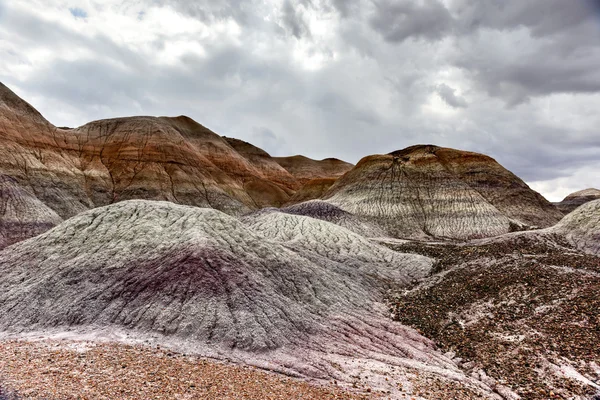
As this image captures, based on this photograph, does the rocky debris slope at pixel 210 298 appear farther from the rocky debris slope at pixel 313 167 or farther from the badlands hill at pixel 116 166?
the rocky debris slope at pixel 313 167

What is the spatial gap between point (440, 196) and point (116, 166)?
200 feet

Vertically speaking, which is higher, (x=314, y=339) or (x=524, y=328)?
(x=524, y=328)

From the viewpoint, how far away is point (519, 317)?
52.2ft

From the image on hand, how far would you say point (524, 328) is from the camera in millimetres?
14891

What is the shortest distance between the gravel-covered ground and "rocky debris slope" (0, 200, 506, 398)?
1430mm

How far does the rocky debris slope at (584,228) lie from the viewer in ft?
90.7

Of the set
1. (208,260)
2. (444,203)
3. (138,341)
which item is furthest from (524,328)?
(444,203)

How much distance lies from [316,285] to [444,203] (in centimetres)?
4498

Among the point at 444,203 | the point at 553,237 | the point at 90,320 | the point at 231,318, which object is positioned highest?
the point at 444,203

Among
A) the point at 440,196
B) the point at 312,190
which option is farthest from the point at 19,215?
the point at 312,190

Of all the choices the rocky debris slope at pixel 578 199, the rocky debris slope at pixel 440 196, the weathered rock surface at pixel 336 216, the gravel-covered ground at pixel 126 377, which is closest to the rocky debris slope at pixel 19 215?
the weathered rock surface at pixel 336 216

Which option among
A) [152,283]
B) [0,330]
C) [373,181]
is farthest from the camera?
[373,181]

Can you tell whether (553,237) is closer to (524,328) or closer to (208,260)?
(524,328)

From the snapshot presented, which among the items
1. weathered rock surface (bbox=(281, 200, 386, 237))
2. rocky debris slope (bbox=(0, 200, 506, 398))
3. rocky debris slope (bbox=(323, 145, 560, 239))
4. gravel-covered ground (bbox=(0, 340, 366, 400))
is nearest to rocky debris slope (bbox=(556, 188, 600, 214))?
rocky debris slope (bbox=(323, 145, 560, 239))
